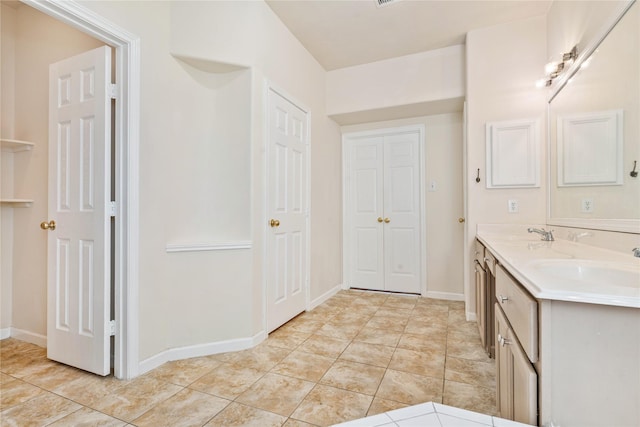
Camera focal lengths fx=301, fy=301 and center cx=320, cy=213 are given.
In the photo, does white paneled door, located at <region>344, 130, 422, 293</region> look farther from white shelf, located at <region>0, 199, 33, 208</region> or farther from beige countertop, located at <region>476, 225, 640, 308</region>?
white shelf, located at <region>0, 199, 33, 208</region>

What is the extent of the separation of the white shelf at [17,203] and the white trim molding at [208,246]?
130 cm

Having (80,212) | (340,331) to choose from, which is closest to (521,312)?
(340,331)

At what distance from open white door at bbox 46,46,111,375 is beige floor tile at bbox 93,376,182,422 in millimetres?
234

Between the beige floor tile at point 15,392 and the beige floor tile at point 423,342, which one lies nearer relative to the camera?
the beige floor tile at point 15,392

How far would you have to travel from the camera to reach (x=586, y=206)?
1.85 metres

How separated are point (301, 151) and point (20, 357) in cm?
275

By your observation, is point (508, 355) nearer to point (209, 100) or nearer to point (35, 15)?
point (209, 100)

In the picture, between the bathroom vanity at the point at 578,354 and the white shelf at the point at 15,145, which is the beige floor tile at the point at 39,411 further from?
the bathroom vanity at the point at 578,354

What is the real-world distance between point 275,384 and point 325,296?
186 cm

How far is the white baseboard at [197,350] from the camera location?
6.50 ft

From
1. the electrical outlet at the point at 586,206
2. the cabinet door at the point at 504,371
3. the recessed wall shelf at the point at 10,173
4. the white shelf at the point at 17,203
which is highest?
the recessed wall shelf at the point at 10,173

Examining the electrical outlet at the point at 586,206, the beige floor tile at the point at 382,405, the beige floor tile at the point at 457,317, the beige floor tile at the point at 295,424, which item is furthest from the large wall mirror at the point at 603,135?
the beige floor tile at the point at 295,424

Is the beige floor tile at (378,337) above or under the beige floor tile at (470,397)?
under

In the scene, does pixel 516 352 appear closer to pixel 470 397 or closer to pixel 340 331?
pixel 470 397
